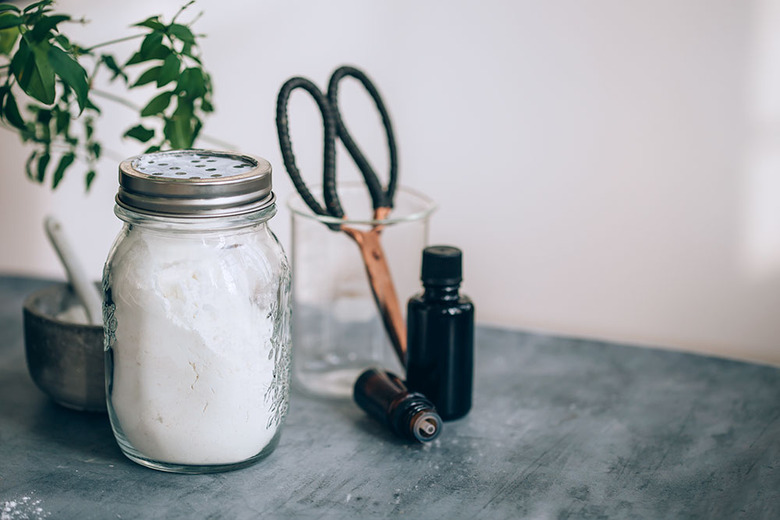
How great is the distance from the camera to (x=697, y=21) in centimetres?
98

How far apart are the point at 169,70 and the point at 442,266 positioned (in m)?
0.31

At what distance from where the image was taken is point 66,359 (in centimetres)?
82

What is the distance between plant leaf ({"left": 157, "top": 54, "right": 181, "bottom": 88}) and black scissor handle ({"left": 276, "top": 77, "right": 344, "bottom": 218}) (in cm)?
10

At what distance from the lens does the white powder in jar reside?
0.70 meters

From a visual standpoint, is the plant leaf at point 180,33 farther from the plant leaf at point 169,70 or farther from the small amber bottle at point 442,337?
the small amber bottle at point 442,337

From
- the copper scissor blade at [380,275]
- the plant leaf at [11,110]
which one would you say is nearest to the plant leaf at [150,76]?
the plant leaf at [11,110]

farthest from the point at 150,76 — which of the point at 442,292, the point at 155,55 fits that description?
the point at 442,292

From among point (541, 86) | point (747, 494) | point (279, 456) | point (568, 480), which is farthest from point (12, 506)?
point (541, 86)

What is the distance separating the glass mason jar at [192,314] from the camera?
696 mm

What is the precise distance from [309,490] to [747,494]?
1.22ft

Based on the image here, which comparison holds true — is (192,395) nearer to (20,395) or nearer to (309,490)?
(309,490)

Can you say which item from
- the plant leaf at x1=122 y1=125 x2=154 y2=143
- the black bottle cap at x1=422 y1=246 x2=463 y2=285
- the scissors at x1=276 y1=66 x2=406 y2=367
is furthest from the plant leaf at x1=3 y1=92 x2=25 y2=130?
the black bottle cap at x1=422 y1=246 x2=463 y2=285

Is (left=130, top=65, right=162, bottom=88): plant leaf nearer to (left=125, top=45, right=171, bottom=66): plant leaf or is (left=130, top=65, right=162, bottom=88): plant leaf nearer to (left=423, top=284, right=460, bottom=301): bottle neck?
(left=125, top=45, right=171, bottom=66): plant leaf

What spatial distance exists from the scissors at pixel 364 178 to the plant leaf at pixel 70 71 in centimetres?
18
